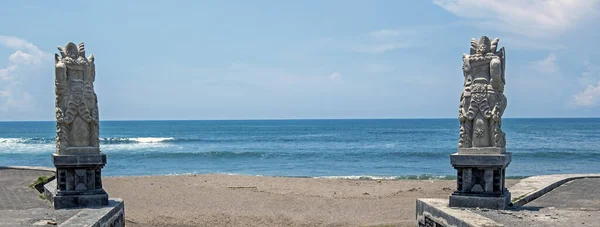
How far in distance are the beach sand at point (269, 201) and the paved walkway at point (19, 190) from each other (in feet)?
6.50

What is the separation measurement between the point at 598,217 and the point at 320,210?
725 cm

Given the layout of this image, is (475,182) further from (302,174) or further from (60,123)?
(302,174)

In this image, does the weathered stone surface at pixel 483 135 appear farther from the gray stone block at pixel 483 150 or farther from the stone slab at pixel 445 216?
the stone slab at pixel 445 216

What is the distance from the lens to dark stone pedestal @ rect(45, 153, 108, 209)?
9773mm

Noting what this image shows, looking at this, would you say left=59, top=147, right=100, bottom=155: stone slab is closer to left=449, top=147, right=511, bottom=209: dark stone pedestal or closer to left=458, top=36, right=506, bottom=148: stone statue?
left=449, top=147, right=511, bottom=209: dark stone pedestal

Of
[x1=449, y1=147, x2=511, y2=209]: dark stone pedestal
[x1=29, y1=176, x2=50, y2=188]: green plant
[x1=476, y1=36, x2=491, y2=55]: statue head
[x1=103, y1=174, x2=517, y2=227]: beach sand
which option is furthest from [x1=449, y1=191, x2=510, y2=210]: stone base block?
[x1=29, y1=176, x2=50, y2=188]: green plant

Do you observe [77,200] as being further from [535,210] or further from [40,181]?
[535,210]

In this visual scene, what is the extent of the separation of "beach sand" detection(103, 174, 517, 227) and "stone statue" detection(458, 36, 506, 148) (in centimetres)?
350

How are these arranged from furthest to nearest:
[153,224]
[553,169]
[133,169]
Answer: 1. [133,169]
2. [553,169]
3. [153,224]

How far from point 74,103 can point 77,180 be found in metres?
1.21

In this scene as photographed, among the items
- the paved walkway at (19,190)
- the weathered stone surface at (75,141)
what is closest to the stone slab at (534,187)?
the weathered stone surface at (75,141)

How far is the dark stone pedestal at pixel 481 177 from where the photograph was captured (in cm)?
936

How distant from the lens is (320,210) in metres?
15.0

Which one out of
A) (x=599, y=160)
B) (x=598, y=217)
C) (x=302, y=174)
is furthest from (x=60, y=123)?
(x=599, y=160)
